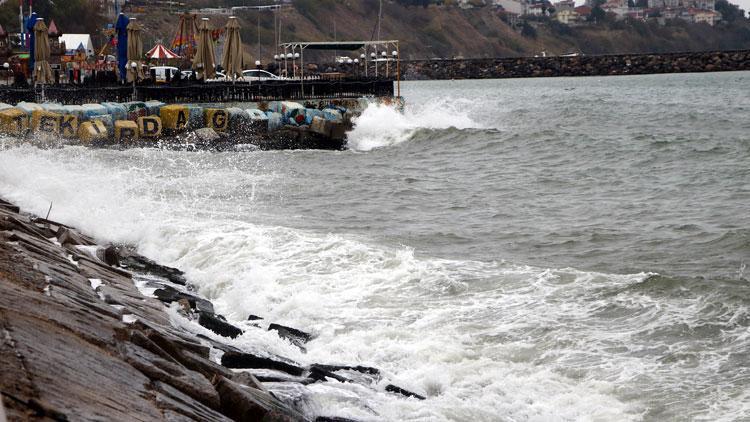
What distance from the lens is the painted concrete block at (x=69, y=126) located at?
31.7m

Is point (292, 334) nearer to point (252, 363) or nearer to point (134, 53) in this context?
point (252, 363)

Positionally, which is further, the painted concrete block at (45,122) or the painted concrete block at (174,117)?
the painted concrete block at (174,117)

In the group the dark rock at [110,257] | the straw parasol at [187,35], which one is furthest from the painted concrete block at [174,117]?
the straw parasol at [187,35]

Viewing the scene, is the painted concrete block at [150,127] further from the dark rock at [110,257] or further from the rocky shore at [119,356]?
the rocky shore at [119,356]

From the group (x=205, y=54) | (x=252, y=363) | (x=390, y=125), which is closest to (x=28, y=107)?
(x=205, y=54)

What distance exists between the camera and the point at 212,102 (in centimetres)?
3681

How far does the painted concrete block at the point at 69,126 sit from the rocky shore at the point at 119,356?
820 inches

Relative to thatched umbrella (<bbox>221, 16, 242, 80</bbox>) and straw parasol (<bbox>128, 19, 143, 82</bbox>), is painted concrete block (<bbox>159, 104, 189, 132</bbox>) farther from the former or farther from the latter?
thatched umbrella (<bbox>221, 16, 242, 80</bbox>)

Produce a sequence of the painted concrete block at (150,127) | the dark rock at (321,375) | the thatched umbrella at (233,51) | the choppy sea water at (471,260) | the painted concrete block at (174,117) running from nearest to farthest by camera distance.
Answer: the dark rock at (321,375), the choppy sea water at (471,260), the painted concrete block at (150,127), the painted concrete block at (174,117), the thatched umbrella at (233,51)

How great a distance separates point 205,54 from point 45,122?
11737mm

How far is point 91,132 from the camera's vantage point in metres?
32.3

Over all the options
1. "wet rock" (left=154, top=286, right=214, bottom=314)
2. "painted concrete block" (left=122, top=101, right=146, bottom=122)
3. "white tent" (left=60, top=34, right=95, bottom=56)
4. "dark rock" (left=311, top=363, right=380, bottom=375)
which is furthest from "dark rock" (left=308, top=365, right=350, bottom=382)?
"white tent" (left=60, top=34, right=95, bottom=56)

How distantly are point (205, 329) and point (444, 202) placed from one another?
1265 centimetres

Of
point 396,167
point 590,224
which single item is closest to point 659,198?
point 590,224
